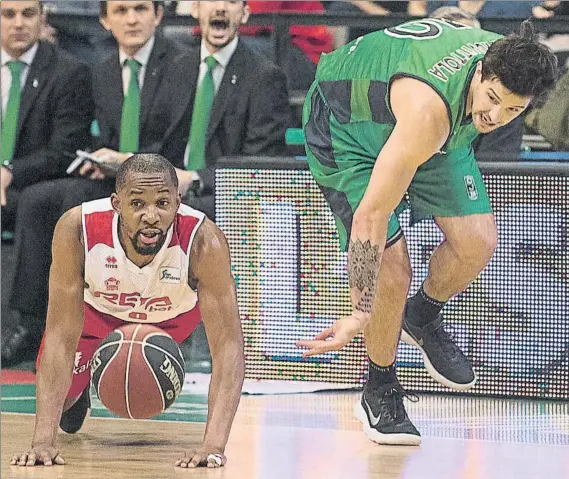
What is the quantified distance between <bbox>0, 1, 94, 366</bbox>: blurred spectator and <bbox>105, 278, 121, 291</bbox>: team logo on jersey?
7.30 feet

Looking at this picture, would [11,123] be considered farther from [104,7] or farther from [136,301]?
[136,301]

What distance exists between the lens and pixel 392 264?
16.8 feet

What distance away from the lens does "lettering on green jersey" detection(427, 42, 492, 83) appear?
4613 millimetres

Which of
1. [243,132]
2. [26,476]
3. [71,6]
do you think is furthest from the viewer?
[71,6]

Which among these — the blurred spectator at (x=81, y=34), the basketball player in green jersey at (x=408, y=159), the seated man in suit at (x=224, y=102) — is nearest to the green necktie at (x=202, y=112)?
the seated man in suit at (x=224, y=102)

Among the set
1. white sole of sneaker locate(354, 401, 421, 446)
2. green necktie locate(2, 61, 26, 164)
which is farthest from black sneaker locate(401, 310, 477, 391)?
green necktie locate(2, 61, 26, 164)

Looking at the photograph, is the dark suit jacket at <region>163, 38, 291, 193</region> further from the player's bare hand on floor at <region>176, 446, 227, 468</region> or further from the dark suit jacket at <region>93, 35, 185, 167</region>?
the player's bare hand on floor at <region>176, 446, 227, 468</region>

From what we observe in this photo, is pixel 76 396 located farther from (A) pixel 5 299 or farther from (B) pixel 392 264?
(A) pixel 5 299

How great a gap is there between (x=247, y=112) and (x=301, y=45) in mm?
679

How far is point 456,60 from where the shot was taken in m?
4.70

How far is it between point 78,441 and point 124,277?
74 cm

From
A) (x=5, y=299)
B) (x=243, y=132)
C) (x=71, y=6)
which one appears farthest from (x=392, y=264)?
(x=71, y=6)

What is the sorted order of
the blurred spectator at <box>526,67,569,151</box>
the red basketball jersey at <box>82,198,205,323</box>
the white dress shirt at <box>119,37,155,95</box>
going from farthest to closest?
the white dress shirt at <box>119,37,155,95</box> < the blurred spectator at <box>526,67,569,151</box> < the red basketball jersey at <box>82,198,205,323</box>

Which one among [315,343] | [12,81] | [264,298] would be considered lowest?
[264,298]
